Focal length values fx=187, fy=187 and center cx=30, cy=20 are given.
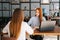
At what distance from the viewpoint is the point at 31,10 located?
7.76 m

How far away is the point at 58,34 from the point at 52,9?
469 cm

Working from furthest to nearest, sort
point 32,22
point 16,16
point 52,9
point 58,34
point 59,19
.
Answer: point 52,9 → point 59,19 → point 32,22 → point 58,34 → point 16,16

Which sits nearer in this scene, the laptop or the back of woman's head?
the back of woman's head

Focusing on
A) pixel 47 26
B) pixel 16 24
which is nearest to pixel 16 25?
pixel 16 24

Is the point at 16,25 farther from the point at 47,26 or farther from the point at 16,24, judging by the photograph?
the point at 47,26

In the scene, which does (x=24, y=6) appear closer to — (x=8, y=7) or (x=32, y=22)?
(x=8, y=7)

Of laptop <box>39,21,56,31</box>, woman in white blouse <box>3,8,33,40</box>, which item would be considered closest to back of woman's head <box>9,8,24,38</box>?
woman in white blouse <box>3,8,33,40</box>

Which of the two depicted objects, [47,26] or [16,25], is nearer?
[16,25]

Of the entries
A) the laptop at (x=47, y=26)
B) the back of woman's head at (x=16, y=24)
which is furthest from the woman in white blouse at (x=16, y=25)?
the laptop at (x=47, y=26)

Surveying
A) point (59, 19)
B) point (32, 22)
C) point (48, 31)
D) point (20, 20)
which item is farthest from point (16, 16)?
point (59, 19)

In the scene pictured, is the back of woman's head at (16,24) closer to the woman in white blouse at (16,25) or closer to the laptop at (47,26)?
the woman in white blouse at (16,25)

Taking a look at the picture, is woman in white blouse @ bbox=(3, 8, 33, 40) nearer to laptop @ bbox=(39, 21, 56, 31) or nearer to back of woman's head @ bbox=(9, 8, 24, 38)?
back of woman's head @ bbox=(9, 8, 24, 38)

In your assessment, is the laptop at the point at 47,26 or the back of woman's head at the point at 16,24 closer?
the back of woman's head at the point at 16,24

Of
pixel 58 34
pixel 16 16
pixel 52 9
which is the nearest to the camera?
pixel 16 16
